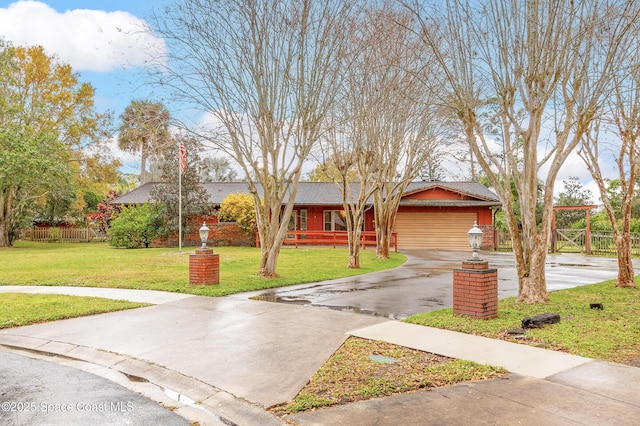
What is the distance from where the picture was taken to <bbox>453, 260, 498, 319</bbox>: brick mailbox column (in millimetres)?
7254

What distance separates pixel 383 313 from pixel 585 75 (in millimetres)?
6004

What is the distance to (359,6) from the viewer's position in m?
12.1

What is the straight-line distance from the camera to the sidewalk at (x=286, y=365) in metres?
3.80

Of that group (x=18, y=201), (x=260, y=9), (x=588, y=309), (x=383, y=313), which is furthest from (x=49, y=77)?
(x=588, y=309)

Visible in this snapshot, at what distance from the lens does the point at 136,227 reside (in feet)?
82.6

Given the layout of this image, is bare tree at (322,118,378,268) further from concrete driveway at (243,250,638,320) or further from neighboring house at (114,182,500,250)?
neighboring house at (114,182,500,250)

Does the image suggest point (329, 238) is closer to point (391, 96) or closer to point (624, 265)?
point (391, 96)

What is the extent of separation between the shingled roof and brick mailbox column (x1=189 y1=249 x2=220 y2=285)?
728 inches

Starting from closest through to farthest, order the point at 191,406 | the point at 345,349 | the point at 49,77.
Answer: the point at 191,406 → the point at 345,349 → the point at 49,77

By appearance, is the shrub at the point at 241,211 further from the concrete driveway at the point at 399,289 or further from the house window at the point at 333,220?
the concrete driveway at the point at 399,289

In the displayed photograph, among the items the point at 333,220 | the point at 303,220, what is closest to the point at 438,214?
the point at 333,220

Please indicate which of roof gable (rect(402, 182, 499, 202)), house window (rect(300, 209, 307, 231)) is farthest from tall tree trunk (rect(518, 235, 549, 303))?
house window (rect(300, 209, 307, 231))

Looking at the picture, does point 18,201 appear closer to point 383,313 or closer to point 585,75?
point 383,313

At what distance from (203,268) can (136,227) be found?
53.1 feet
